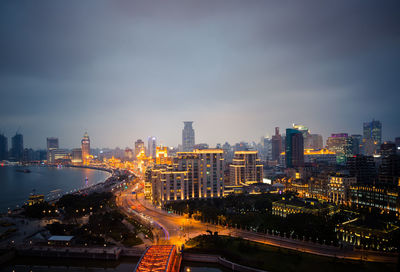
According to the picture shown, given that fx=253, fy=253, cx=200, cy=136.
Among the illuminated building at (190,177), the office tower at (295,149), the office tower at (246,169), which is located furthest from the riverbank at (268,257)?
the office tower at (295,149)

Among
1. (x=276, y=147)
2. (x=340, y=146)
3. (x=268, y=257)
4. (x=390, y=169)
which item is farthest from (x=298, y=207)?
(x=276, y=147)

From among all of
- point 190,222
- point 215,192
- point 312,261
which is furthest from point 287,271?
point 215,192

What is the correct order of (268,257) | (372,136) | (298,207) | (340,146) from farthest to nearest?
(372,136)
(340,146)
(298,207)
(268,257)

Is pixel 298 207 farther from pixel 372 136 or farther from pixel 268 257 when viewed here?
pixel 372 136

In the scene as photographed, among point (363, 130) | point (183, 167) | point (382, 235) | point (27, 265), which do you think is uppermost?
point (363, 130)

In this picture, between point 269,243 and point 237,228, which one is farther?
point 237,228

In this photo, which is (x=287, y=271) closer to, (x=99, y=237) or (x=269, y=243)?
(x=269, y=243)

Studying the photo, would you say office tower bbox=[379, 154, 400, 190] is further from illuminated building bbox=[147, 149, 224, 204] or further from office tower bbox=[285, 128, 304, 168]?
office tower bbox=[285, 128, 304, 168]

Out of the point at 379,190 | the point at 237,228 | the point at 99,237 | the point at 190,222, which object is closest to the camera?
the point at 99,237
